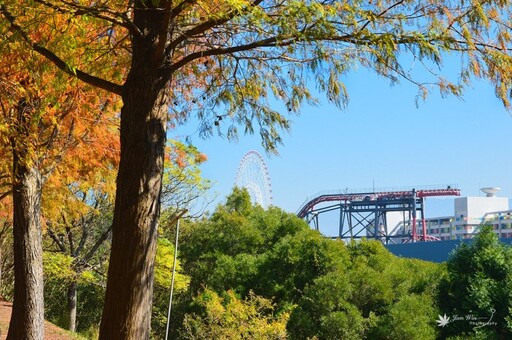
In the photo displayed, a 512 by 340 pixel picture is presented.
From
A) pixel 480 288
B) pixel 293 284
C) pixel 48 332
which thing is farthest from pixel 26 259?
pixel 293 284

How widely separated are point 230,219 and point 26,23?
2016 centimetres

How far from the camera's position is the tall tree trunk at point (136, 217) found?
4.71 m

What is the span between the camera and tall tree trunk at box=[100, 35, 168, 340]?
4715mm

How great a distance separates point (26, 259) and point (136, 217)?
4725mm

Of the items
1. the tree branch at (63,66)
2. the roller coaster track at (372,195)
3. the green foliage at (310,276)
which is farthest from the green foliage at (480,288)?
the roller coaster track at (372,195)

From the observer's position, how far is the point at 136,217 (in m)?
4.71

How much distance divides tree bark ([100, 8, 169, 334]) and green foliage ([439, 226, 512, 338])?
→ 46.8 feet

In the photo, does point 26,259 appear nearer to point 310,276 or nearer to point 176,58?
point 176,58

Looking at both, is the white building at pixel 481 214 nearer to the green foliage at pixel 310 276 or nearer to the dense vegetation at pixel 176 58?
the green foliage at pixel 310 276

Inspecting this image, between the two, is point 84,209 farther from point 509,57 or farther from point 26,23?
point 509,57

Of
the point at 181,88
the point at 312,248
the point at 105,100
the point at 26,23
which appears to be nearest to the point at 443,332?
the point at 312,248

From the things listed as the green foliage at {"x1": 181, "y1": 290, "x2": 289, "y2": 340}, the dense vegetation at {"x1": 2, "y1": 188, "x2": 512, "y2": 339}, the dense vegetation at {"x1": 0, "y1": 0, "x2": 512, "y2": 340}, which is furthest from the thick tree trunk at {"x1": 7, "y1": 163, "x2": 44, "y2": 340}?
the green foliage at {"x1": 181, "y1": 290, "x2": 289, "y2": 340}

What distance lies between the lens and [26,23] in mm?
5555

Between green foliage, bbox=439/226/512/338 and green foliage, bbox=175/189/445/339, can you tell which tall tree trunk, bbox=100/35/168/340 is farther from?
green foliage, bbox=439/226/512/338
